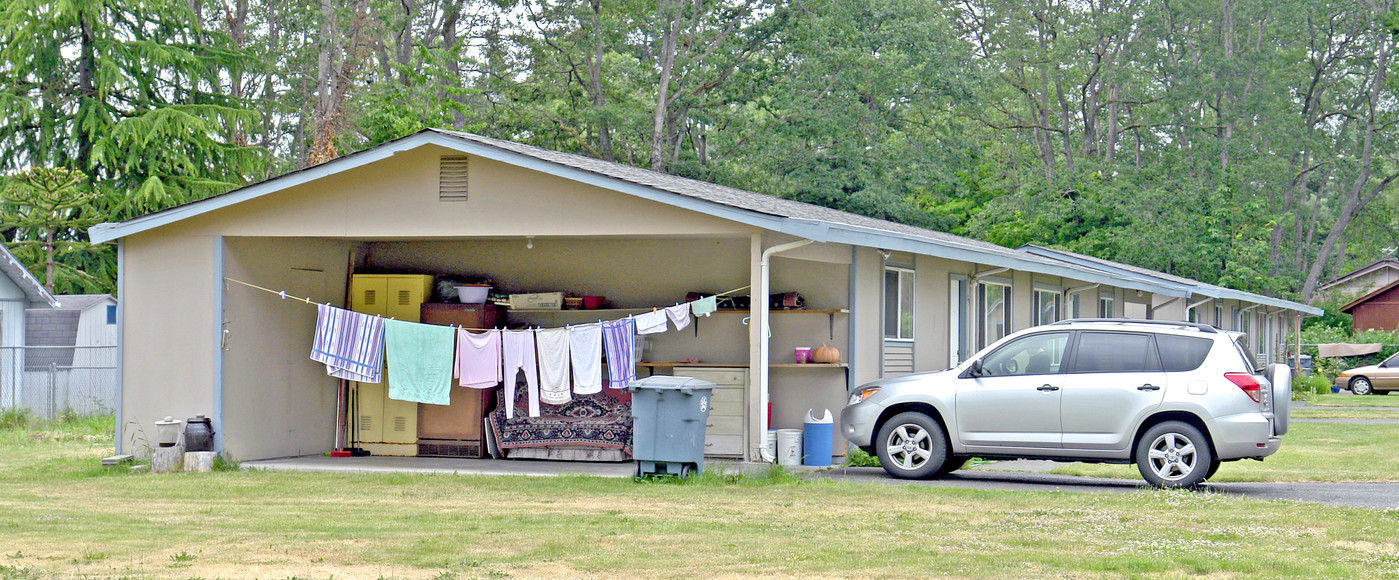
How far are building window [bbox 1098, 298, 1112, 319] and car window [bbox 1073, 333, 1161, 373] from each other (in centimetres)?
1207

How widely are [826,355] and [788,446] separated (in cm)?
129

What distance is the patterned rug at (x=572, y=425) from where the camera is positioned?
15.5 meters

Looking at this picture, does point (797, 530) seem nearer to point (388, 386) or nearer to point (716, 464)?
point (716, 464)

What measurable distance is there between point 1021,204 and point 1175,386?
2957 cm

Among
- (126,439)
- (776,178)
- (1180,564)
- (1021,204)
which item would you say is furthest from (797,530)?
(1021,204)

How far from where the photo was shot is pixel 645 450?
1281 centimetres

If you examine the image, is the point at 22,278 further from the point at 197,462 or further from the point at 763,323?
the point at 763,323

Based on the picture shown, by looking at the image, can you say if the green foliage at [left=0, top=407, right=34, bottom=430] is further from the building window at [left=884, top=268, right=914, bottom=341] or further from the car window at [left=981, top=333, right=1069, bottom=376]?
the car window at [left=981, top=333, right=1069, bottom=376]

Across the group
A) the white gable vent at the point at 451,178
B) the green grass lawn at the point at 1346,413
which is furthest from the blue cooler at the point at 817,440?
the green grass lawn at the point at 1346,413

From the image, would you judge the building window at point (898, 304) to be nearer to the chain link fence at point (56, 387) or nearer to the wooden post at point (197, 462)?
the wooden post at point (197, 462)

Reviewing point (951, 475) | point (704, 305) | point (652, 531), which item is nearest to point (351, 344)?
point (704, 305)

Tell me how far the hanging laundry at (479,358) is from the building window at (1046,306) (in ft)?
32.8

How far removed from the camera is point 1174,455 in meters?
12.5

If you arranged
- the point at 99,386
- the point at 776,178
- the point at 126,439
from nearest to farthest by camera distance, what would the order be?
the point at 126,439
the point at 99,386
the point at 776,178
